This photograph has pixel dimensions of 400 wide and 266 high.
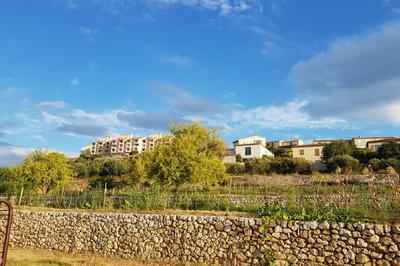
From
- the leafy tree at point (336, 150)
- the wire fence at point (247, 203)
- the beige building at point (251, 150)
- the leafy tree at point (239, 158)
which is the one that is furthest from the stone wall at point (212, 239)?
the beige building at point (251, 150)

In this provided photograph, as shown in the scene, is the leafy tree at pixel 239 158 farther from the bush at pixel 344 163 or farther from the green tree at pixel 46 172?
the green tree at pixel 46 172

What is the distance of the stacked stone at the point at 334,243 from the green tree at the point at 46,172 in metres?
21.6

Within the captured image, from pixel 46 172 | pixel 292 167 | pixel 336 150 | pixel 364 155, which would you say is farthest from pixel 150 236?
pixel 336 150

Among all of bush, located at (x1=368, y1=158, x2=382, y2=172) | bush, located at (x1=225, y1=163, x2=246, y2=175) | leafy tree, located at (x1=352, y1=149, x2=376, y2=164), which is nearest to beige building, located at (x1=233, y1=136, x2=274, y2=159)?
bush, located at (x1=225, y1=163, x2=246, y2=175)

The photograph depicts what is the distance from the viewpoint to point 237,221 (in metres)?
11.8

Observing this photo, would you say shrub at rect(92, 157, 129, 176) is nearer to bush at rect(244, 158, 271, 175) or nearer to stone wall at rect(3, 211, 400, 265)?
bush at rect(244, 158, 271, 175)

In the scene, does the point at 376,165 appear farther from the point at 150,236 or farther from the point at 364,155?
the point at 150,236

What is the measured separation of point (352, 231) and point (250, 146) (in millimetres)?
54671

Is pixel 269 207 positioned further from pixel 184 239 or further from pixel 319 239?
pixel 184 239

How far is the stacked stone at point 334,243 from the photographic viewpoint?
9891mm

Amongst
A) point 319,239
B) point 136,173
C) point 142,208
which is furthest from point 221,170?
point 319,239

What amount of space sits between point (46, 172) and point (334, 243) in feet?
76.3

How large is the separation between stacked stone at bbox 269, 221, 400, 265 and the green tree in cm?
2156

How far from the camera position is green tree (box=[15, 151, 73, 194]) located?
2759cm
